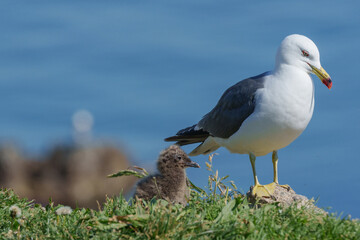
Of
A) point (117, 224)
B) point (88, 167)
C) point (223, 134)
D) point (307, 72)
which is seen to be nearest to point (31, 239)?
point (117, 224)

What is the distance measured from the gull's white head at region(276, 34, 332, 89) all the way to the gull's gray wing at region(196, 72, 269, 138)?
1.19 ft

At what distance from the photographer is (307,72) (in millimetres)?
7469

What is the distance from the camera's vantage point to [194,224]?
16.5 ft

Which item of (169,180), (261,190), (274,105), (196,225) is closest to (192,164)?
(169,180)

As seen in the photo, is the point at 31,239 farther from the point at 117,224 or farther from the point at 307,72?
the point at 307,72

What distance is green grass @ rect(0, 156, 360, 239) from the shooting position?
16.2 ft

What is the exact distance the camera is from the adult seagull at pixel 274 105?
7.15 meters

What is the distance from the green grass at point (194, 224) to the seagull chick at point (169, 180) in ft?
1.44

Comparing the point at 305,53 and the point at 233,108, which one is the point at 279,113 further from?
the point at 305,53

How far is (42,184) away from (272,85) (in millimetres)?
4681

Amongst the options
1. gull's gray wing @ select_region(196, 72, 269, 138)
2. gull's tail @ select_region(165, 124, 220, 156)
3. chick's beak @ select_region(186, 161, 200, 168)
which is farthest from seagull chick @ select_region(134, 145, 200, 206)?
gull's tail @ select_region(165, 124, 220, 156)

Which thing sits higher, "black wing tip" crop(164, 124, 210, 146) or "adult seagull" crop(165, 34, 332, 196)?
"adult seagull" crop(165, 34, 332, 196)

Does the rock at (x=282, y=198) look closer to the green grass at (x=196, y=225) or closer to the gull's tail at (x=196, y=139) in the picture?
the green grass at (x=196, y=225)

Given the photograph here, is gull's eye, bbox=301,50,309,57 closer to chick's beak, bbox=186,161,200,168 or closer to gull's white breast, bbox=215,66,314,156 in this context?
gull's white breast, bbox=215,66,314,156
